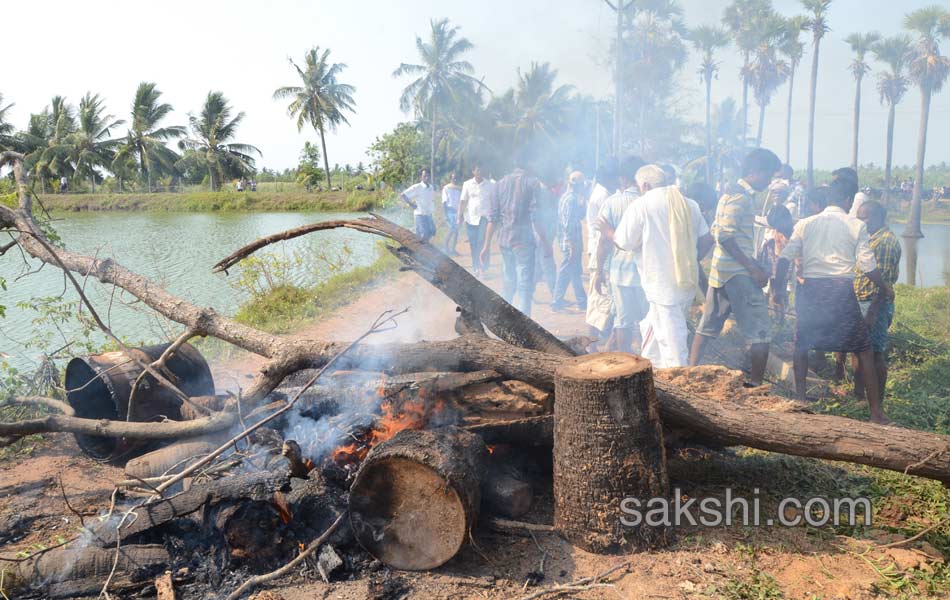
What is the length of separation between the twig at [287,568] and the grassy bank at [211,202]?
36.8 metres

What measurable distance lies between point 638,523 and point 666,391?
0.81 meters

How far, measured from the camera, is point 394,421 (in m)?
3.69

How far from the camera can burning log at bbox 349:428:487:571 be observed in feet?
9.80

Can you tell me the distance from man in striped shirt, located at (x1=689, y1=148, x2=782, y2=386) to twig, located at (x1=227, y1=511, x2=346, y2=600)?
344cm

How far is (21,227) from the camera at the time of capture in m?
4.89

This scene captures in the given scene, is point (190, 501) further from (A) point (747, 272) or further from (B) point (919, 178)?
(B) point (919, 178)

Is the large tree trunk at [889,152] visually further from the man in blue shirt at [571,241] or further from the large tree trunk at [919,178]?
the man in blue shirt at [571,241]

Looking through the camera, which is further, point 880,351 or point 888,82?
point 888,82

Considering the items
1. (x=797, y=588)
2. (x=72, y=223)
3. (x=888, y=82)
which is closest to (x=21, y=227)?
(x=797, y=588)

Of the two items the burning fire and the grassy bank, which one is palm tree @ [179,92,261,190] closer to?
the grassy bank

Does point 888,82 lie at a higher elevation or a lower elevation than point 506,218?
higher

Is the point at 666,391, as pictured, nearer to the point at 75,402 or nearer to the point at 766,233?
the point at 75,402

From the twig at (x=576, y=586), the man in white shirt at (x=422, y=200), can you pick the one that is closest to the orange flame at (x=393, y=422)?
the twig at (x=576, y=586)

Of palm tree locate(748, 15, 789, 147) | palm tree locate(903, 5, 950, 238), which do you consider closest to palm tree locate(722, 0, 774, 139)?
palm tree locate(748, 15, 789, 147)
